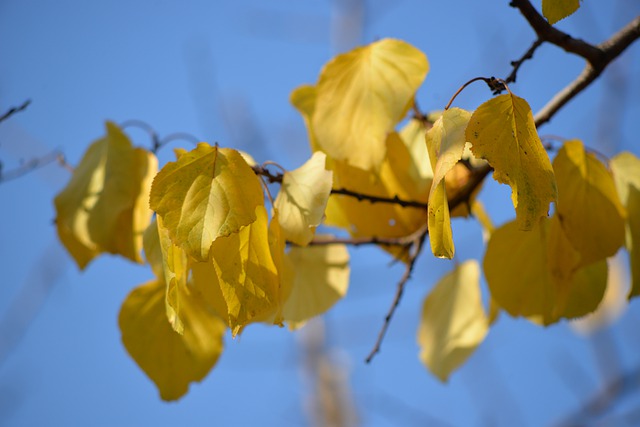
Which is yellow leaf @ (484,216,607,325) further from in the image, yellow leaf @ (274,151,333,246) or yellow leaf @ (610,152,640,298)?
yellow leaf @ (274,151,333,246)

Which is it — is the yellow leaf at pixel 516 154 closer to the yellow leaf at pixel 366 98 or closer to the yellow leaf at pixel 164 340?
the yellow leaf at pixel 366 98

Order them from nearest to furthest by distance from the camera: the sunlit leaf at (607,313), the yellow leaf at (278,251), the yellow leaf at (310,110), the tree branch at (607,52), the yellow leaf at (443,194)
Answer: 1. the yellow leaf at (443,194)
2. the yellow leaf at (278,251)
3. the tree branch at (607,52)
4. the yellow leaf at (310,110)
5. the sunlit leaf at (607,313)

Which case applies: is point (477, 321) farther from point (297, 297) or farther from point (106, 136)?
point (106, 136)

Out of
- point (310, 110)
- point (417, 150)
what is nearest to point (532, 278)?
point (417, 150)

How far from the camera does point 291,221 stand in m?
0.58

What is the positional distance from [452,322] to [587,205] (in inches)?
10.6

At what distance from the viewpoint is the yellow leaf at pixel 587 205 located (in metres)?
0.61

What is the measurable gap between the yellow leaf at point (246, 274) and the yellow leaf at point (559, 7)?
0.89 ft

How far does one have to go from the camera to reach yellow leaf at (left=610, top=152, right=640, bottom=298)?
2.22 ft

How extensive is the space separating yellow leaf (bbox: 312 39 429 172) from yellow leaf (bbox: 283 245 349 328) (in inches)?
5.7

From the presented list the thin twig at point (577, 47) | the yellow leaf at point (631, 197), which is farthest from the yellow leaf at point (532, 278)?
the thin twig at point (577, 47)

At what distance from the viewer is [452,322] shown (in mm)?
826

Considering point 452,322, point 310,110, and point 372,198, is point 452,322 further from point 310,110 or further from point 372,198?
point 310,110

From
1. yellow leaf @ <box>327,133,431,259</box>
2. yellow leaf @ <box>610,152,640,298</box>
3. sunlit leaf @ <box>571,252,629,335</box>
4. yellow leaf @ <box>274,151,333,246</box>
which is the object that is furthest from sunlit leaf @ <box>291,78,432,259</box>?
sunlit leaf @ <box>571,252,629,335</box>
